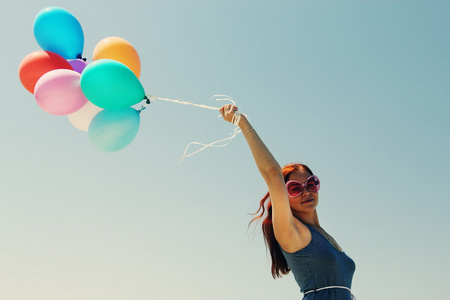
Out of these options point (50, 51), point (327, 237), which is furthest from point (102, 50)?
point (327, 237)

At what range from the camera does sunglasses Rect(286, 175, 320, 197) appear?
10.0ft

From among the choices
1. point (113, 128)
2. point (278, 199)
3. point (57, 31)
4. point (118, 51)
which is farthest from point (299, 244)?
point (57, 31)

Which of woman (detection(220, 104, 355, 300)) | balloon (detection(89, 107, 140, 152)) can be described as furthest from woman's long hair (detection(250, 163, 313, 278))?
balloon (detection(89, 107, 140, 152))

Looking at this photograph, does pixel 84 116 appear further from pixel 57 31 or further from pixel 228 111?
pixel 228 111

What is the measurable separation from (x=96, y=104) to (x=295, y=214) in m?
1.96

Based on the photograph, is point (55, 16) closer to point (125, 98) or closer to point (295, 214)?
point (125, 98)

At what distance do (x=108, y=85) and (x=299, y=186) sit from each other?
1.83 m

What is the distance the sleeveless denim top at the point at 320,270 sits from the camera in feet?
8.48

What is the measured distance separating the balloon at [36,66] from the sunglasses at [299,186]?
102 inches

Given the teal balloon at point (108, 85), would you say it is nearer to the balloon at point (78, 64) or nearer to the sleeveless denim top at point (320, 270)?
the balloon at point (78, 64)

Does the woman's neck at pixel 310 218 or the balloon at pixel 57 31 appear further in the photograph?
the balloon at pixel 57 31

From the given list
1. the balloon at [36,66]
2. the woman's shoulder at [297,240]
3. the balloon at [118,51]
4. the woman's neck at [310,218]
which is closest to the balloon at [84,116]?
the balloon at [36,66]

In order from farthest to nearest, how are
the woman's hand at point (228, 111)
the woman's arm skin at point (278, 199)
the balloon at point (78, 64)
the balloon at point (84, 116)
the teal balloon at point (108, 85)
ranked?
the balloon at point (78, 64) → the balloon at point (84, 116) → the teal balloon at point (108, 85) → the woman's hand at point (228, 111) → the woman's arm skin at point (278, 199)

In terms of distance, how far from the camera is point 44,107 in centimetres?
380
